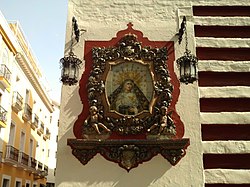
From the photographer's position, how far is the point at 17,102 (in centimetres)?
1773

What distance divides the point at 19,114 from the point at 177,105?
562 inches

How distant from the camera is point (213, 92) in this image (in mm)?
6949

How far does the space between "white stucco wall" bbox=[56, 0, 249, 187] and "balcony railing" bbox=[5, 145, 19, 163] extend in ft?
36.3

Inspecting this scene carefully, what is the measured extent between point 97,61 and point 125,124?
155cm

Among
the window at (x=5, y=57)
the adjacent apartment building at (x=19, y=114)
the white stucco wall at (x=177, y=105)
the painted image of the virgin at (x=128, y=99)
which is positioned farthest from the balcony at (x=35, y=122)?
the painted image of the virgin at (x=128, y=99)

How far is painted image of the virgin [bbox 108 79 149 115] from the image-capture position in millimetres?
6621

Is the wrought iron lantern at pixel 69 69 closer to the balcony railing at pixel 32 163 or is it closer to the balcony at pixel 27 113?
the balcony at pixel 27 113

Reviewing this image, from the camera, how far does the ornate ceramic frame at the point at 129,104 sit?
20.9ft

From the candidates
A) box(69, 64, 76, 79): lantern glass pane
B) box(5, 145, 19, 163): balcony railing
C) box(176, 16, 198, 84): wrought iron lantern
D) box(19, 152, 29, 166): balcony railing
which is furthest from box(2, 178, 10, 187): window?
box(176, 16, 198, 84): wrought iron lantern

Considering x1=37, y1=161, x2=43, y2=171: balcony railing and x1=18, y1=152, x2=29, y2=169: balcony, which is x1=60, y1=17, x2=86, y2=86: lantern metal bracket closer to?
x1=18, y1=152, x2=29, y2=169: balcony

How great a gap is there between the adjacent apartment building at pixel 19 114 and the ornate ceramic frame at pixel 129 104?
10.4 metres

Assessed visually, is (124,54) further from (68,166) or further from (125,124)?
(68,166)

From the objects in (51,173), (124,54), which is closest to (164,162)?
(124,54)

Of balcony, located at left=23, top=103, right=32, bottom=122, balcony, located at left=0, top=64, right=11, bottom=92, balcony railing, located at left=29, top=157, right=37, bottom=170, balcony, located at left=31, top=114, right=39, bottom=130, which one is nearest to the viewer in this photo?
balcony, located at left=0, top=64, right=11, bottom=92
